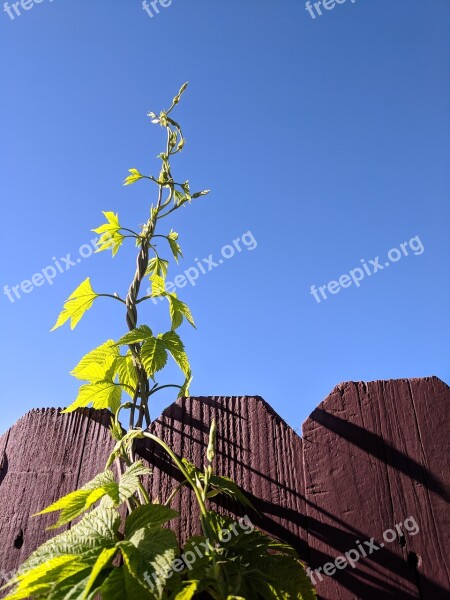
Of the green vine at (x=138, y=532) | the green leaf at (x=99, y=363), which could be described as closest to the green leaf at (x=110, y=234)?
the green vine at (x=138, y=532)

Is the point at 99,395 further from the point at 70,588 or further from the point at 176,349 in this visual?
the point at 70,588

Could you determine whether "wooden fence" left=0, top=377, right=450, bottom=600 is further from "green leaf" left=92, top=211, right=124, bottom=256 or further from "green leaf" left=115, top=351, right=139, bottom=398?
"green leaf" left=92, top=211, right=124, bottom=256

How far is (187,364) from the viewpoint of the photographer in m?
1.48

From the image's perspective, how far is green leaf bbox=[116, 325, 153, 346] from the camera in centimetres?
143

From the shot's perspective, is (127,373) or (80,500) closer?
(80,500)

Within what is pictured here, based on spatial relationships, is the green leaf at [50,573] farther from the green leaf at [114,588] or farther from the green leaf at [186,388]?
the green leaf at [186,388]

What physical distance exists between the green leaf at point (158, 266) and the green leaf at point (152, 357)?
33cm

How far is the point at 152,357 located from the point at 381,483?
2.10ft

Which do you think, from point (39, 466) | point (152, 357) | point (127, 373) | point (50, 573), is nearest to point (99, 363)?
point (127, 373)

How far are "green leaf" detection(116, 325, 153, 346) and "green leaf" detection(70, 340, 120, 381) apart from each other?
82 mm

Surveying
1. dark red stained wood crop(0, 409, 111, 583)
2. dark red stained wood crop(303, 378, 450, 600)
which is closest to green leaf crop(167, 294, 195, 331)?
dark red stained wood crop(0, 409, 111, 583)

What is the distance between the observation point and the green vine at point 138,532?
41.2 inches

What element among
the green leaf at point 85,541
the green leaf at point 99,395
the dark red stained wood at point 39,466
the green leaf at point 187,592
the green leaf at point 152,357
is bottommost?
the green leaf at point 187,592

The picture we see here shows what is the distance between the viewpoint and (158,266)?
1711 millimetres
